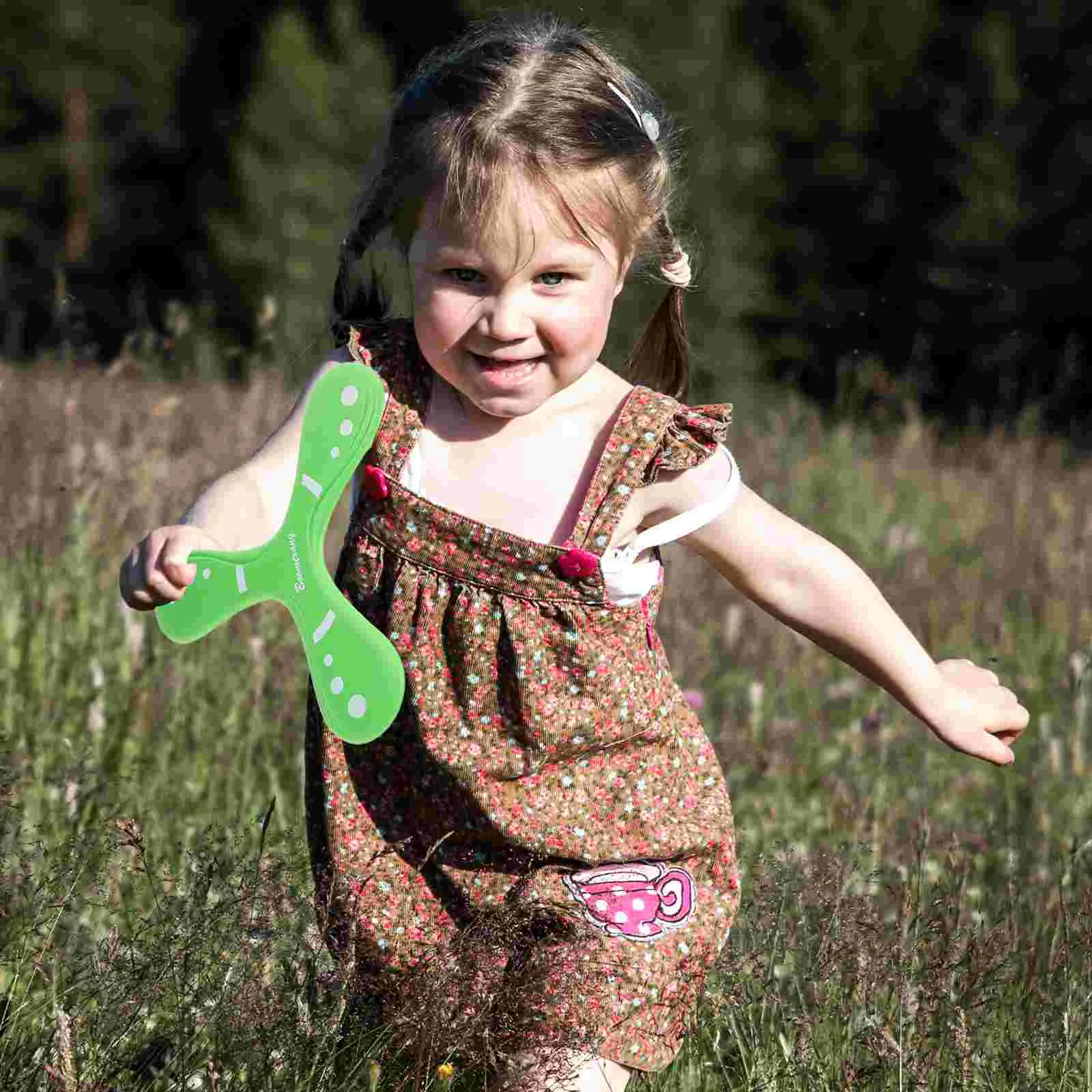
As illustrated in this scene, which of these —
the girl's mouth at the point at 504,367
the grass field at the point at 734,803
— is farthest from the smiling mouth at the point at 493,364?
the grass field at the point at 734,803

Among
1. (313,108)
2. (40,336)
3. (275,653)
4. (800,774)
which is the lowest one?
(800,774)

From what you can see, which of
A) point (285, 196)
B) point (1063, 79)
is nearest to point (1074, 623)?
point (1063, 79)

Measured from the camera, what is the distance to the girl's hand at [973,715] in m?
2.43

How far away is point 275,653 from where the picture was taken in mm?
3574

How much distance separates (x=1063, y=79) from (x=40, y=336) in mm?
20034

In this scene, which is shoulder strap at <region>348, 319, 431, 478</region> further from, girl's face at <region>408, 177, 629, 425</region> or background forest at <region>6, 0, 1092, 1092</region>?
background forest at <region>6, 0, 1092, 1092</region>

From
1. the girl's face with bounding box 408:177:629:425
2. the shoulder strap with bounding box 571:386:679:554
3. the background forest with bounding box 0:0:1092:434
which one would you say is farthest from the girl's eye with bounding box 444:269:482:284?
the background forest with bounding box 0:0:1092:434

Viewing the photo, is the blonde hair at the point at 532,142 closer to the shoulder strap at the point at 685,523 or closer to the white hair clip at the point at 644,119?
the white hair clip at the point at 644,119

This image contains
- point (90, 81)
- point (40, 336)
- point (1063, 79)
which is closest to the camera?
point (40, 336)

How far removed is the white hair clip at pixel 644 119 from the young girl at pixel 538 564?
0.05 feet

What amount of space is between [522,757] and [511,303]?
0.62 m

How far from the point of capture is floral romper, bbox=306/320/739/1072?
2.29 meters

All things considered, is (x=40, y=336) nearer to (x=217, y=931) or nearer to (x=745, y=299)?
(x=217, y=931)

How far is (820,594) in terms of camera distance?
2.36 metres
